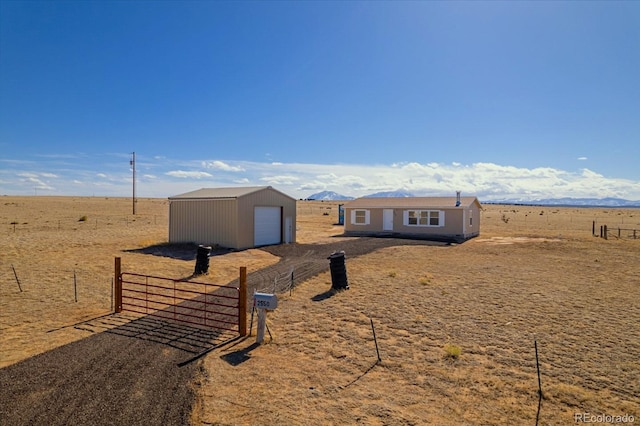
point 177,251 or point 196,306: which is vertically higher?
point 177,251

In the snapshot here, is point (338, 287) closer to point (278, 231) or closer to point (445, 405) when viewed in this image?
point (445, 405)

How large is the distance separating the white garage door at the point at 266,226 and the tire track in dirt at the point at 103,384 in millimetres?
15168

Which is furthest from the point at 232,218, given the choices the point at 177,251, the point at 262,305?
the point at 262,305

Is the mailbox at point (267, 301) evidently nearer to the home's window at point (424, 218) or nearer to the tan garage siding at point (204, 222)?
the tan garage siding at point (204, 222)

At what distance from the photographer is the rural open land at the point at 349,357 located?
5.62 m

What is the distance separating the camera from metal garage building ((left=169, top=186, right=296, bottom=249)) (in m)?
22.4

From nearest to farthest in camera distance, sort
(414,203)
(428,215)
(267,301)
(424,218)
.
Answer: (267,301) < (428,215) < (424,218) < (414,203)

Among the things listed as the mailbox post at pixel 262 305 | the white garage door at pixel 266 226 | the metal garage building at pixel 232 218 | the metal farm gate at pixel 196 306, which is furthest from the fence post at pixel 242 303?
the white garage door at pixel 266 226

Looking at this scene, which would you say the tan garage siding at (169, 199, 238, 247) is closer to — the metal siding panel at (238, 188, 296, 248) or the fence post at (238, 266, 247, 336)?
the metal siding panel at (238, 188, 296, 248)

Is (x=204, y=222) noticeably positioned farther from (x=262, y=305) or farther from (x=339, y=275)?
(x=262, y=305)

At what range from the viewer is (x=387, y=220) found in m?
32.7

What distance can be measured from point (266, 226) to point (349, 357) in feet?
57.6

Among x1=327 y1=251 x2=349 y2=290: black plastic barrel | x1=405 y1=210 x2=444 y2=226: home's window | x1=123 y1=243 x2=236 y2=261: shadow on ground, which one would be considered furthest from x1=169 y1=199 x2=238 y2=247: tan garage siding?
x1=405 y1=210 x2=444 y2=226: home's window

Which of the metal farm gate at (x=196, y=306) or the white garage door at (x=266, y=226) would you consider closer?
the metal farm gate at (x=196, y=306)
